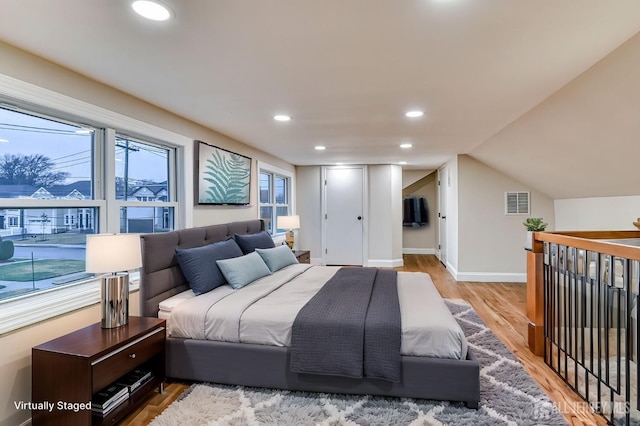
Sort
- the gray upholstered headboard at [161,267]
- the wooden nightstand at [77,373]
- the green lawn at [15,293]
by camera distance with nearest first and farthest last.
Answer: the wooden nightstand at [77,373], the green lawn at [15,293], the gray upholstered headboard at [161,267]

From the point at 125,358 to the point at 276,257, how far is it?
1915 millimetres

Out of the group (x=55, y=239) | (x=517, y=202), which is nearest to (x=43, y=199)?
(x=55, y=239)

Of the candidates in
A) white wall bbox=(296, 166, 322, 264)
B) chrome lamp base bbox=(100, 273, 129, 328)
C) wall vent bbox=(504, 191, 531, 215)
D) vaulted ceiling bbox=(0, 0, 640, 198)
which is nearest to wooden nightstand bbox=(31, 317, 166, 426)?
chrome lamp base bbox=(100, 273, 129, 328)

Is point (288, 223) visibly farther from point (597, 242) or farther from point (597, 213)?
point (597, 213)

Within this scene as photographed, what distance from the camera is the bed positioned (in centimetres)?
198

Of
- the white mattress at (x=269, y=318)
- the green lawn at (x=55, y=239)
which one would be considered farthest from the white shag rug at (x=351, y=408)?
the green lawn at (x=55, y=239)

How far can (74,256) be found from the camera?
230cm

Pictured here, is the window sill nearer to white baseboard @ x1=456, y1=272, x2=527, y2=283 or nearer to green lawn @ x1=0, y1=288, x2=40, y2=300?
green lawn @ x1=0, y1=288, x2=40, y2=300

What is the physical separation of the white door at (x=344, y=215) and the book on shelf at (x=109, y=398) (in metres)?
5.07

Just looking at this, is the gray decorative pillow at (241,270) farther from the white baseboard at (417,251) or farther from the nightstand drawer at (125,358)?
the white baseboard at (417,251)

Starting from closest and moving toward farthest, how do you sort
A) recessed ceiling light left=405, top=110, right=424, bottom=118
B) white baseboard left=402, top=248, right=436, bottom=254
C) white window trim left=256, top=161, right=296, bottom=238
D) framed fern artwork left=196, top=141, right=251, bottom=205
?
1. recessed ceiling light left=405, top=110, right=424, bottom=118
2. framed fern artwork left=196, top=141, right=251, bottom=205
3. white window trim left=256, top=161, right=296, bottom=238
4. white baseboard left=402, top=248, right=436, bottom=254

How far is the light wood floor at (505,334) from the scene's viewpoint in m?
1.97

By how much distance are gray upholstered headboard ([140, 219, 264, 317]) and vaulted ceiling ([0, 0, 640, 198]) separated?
1142mm

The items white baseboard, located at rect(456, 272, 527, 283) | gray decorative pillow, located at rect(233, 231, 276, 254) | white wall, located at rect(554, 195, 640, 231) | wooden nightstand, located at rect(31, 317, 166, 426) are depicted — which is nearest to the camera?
wooden nightstand, located at rect(31, 317, 166, 426)
